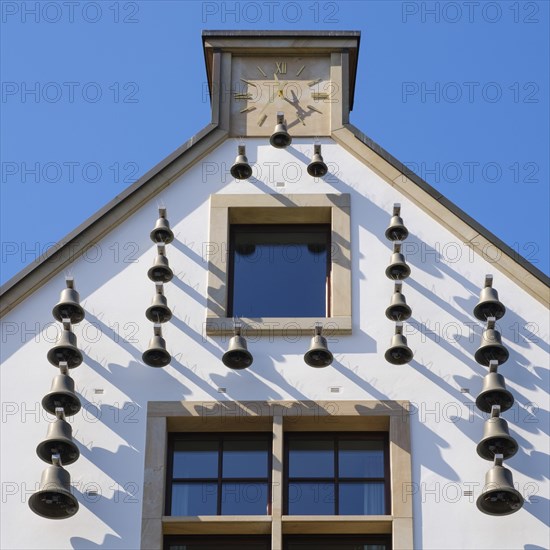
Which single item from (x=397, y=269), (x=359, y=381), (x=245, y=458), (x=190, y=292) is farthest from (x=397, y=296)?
(x=245, y=458)

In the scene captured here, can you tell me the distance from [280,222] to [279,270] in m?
0.73

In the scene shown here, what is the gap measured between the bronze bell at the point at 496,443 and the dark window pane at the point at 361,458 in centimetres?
148

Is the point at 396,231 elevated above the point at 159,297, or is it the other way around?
the point at 396,231

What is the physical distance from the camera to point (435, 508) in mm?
21781

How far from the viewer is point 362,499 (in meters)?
22.5

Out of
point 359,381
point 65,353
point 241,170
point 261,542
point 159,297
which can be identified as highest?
point 241,170

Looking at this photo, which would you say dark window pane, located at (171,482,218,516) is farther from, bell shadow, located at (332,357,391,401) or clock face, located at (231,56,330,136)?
clock face, located at (231,56,330,136)

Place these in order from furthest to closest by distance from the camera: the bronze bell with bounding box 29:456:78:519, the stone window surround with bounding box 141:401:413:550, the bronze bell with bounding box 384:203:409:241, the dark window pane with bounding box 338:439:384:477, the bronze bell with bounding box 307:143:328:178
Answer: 1. the bronze bell with bounding box 307:143:328:178
2. the bronze bell with bounding box 384:203:409:241
3. the dark window pane with bounding box 338:439:384:477
4. the stone window surround with bounding box 141:401:413:550
5. the bronze bell with bounding box 29:456:78:519

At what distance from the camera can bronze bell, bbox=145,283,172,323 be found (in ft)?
77.5

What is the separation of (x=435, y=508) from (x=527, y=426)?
172 cm

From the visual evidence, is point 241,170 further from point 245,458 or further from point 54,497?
point 54,497

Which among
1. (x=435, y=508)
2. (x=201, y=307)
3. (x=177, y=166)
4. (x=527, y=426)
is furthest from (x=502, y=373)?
(x=177, y=166)

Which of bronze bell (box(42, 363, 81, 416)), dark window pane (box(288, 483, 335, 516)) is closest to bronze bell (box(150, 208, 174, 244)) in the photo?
bronze bell (box(42, 363, 81, 416))

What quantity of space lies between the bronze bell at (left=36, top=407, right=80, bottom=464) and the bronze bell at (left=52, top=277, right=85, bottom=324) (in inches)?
75.3
